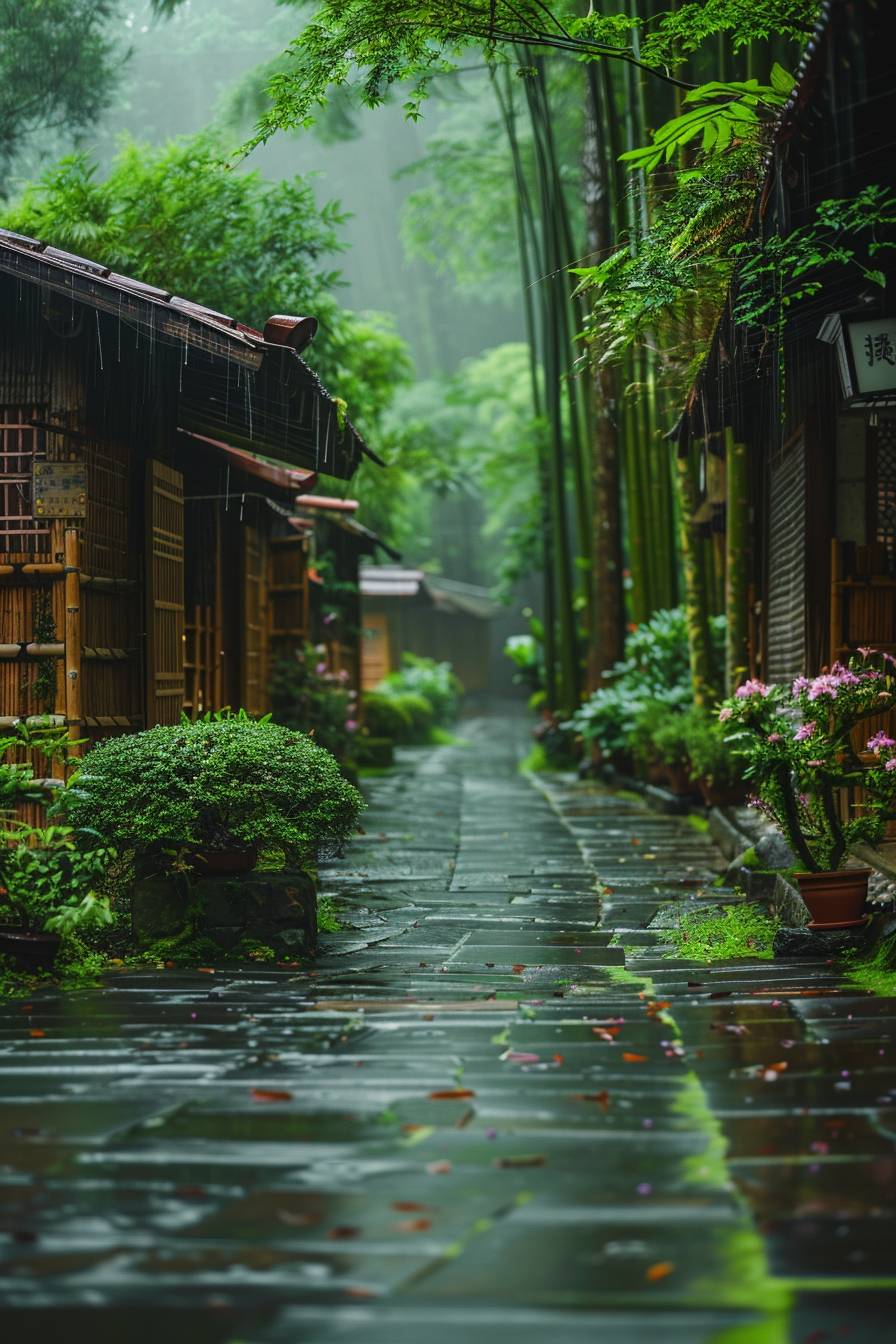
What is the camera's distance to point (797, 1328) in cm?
312

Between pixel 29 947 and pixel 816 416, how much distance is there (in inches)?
255

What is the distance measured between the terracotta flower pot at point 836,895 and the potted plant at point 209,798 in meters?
2.65

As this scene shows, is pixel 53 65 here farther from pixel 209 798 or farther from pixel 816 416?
pixel 209 798

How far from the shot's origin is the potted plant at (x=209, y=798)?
7.91m

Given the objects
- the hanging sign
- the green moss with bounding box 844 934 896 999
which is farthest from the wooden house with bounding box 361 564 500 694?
the green moss with bounding box 844 934 896 999

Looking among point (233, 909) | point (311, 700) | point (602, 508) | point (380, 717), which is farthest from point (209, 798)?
point (380, 717)

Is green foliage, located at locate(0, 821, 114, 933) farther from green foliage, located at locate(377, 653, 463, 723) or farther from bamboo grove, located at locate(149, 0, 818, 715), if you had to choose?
green foliage, located at locate(377, 653, 463, 723)

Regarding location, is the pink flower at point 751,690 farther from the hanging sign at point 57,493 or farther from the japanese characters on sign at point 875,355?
the hanging sign at point 57,493

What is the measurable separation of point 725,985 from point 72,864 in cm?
349

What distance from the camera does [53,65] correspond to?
20781mm

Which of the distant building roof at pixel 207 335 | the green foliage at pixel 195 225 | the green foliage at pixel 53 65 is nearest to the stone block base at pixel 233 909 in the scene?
the distant building roof at pixel 207 335

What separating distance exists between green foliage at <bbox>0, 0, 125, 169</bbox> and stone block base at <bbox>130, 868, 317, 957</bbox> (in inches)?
607

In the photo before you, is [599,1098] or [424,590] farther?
[424,590]

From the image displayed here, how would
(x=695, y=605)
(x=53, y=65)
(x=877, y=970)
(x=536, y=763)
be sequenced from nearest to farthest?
(x=877, y=970), (x=695, y=605), (x=53, y=65), (x=536, y=763)
